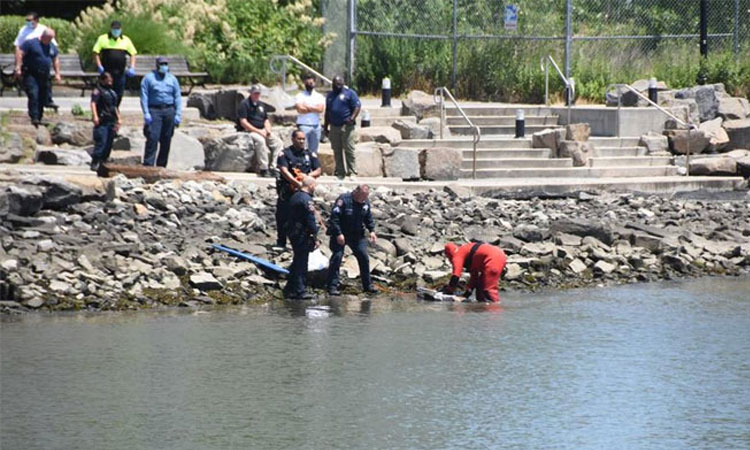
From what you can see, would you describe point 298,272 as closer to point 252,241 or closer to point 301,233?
point 301,233

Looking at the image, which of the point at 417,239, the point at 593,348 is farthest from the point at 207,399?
the point at 417,239

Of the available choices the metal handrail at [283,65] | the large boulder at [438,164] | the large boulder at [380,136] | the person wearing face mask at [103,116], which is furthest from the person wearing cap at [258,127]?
the metal handrail at [283,65]

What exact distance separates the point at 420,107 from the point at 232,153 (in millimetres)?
5931

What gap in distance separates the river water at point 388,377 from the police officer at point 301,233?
2.09 ft

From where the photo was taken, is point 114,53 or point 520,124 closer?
point 114,53

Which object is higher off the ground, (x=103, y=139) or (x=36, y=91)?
(x=36, y=91)

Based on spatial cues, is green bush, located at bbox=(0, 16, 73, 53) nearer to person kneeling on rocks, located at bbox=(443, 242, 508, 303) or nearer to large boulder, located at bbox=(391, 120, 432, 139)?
large boulder, located at bbox=(391, 120, 432, 139)

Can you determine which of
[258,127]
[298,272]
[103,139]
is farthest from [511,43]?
[298,272]

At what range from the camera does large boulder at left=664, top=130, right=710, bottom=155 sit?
31.3 meters

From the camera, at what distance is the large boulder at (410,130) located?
2991cm

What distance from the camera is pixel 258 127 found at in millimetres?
26344

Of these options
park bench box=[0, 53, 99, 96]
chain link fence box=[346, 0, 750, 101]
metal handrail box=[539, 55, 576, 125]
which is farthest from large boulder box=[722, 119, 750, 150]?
park bench box=[0, 53, 99, 96]

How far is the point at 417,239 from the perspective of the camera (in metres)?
23.3

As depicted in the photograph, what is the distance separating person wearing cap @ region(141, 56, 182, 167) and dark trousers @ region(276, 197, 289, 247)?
3.60 meters
